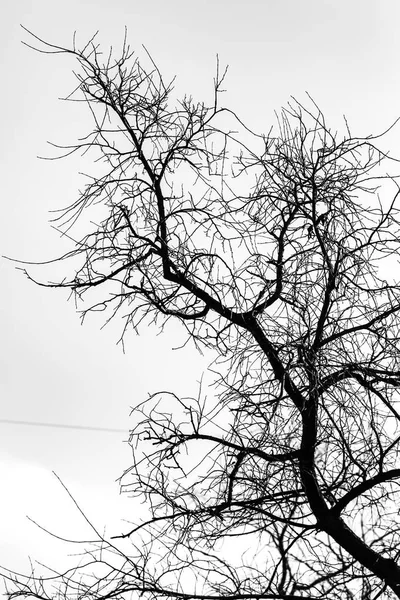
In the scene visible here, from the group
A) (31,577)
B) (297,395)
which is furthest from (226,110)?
(31,577)

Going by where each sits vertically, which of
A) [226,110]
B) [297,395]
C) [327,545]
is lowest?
[327,545]

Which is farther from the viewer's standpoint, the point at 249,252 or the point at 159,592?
the point at 249,252

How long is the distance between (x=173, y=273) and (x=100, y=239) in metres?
0.36

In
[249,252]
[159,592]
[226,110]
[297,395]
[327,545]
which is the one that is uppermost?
[226,110]

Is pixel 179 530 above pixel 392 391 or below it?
below

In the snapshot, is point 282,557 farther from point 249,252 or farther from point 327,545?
point 249,252

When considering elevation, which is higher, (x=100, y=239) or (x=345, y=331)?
(x=100, y=239)

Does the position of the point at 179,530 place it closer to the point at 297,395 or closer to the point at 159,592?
the point at 159,592

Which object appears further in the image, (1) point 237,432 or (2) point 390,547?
(2) point 390,547

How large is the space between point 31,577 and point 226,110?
222 cm

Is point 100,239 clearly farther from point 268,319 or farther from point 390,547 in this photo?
point 390,547

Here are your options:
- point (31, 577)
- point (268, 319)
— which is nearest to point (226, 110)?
point (268, 319)

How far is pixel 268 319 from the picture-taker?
3896 mm

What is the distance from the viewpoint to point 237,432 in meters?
3.63
